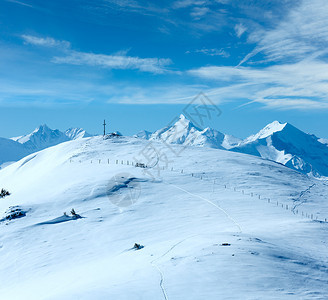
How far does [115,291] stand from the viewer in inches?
554

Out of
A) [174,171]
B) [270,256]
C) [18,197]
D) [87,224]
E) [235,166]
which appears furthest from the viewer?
[235,166]

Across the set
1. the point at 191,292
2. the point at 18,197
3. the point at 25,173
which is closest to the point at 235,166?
the point at 18,197

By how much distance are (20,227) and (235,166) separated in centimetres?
3425

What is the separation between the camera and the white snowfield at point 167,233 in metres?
14.9

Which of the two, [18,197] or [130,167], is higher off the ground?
[130,167]

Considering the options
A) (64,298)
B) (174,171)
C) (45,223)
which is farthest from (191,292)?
(174,171)

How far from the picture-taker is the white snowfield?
14.9 meters

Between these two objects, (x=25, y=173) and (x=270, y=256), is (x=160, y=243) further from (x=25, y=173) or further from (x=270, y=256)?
(x=25, y=173)

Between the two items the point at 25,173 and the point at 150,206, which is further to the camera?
the point at 25,173

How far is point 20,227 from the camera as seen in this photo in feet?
99.7

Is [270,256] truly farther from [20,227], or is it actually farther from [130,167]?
[130,167]

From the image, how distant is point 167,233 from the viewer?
2617 centimetres

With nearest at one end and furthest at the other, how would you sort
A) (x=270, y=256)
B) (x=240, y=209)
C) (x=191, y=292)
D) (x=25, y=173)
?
(x=191, y=292) → (x=270, y=256) → (x=240, y=209) → (x=25, y=173)

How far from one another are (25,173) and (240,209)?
2122 inches
